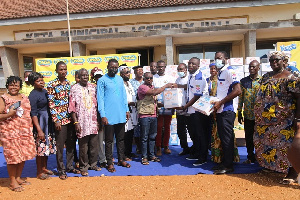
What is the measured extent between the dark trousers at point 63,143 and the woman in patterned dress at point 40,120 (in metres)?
0.14

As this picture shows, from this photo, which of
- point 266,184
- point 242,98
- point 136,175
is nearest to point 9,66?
point 136,175

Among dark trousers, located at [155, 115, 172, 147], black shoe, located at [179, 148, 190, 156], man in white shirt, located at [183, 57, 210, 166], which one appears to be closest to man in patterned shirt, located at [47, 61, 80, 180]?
dark trousers, located at [155, 115, 172, 147]

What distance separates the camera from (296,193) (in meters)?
3.28

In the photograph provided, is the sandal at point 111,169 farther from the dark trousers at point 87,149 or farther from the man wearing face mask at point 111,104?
the dark trousers at point 87,149

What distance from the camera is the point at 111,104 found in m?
4.36

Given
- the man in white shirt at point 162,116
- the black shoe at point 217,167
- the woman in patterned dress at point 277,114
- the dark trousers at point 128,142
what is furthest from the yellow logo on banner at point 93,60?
the woman in patterned dress at point 277,114

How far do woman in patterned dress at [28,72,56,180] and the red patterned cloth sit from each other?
13cm

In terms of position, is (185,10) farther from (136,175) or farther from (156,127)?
(136,175)

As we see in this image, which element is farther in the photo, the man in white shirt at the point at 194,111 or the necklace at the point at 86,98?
the man in white shirt at the point at 194,111

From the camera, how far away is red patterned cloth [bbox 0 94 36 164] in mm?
3721

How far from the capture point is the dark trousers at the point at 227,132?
407cm

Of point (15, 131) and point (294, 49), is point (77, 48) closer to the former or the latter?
point (15, 131)

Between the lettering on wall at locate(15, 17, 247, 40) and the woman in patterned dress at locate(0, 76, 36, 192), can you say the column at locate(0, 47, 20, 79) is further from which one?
the woman in patterned dress at locate(0, 76, 36, 192)

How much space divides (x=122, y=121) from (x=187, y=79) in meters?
1.61
